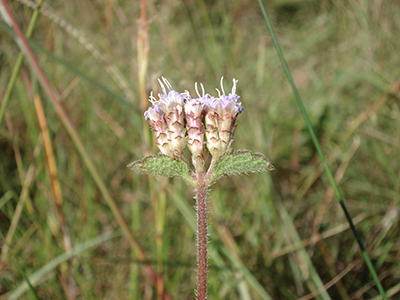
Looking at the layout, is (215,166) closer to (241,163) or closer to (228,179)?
(241,163)

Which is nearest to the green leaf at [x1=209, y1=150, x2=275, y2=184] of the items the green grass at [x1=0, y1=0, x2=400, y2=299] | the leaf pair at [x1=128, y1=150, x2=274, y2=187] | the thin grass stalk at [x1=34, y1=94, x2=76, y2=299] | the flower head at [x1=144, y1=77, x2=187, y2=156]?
the leaf pair at [x1=128, y1=150, x2=274, y2=187]

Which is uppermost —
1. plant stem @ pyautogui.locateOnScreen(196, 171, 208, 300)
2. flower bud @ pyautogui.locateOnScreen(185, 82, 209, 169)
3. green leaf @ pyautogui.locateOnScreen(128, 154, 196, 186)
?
flower bud @ pyautogui.locateOnScreen(185, 82, 209, 169)

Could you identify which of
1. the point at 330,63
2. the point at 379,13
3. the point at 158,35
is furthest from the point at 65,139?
the point at 379,13

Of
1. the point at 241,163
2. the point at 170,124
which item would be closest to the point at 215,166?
the point at 241,163

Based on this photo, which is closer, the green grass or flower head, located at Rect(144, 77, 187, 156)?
flower head, located at Rect(144, 77, 187, 156)

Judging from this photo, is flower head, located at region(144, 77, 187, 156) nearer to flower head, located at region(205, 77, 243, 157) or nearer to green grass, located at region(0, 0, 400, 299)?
flower head, located at region(205, 77, 243, 157)

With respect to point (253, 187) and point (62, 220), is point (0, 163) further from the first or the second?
point (253, 187)

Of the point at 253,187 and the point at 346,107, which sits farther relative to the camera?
the point at 346,107

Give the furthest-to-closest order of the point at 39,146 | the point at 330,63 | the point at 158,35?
the point at 158,35
the point at 330,63
the point at 39,146
